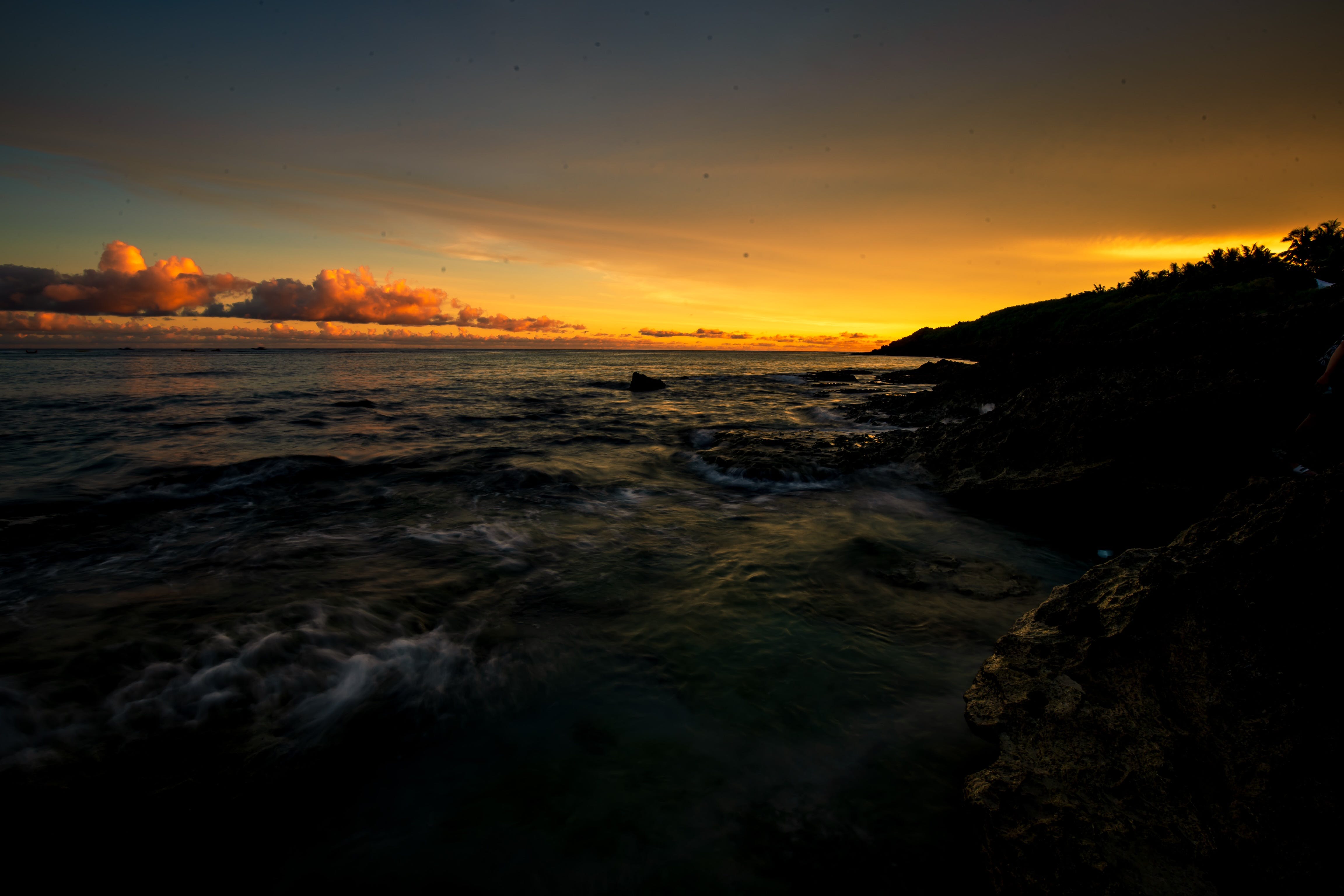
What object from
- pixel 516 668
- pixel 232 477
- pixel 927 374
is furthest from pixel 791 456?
pixel 927 374

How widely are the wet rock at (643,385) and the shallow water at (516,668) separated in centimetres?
2240

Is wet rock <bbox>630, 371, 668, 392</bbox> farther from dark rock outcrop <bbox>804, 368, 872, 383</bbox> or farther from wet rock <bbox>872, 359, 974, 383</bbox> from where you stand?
wet rock <bbox>872, 359, 974, 383</bbox>

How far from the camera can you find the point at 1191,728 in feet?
7.35

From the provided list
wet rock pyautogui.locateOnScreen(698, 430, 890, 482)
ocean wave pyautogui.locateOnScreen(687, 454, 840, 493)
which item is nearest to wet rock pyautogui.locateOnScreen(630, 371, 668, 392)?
wet rock pyautogui.locateOnScreen(698, 430, 890, 482)

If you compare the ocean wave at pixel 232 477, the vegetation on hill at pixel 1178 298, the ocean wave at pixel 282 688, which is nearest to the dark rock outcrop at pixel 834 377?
the vegetation on hill at pixel 1178 298

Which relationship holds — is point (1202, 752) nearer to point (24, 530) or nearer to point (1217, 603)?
point (1217, 603)

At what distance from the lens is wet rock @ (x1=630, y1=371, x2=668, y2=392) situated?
31.9 metres

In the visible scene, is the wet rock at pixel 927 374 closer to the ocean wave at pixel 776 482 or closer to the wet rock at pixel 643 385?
the wet rock at pixel 643 385

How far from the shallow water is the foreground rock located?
1.58ft

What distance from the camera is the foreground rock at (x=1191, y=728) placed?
6.15 ft

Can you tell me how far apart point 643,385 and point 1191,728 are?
30.7m

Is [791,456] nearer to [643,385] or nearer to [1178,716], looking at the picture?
[1178,716]

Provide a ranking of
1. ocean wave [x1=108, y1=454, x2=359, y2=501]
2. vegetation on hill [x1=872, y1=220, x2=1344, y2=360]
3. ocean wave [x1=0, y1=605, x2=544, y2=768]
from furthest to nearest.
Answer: vegetation on hill [x1=872, y1=220, x2=1344, y2=360], ocean wave [x1=108, y1=454, x2=359, y2=501], ocean wave [x1=0, y1=605, x2=544, y2=768]

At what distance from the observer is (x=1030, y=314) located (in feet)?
209
